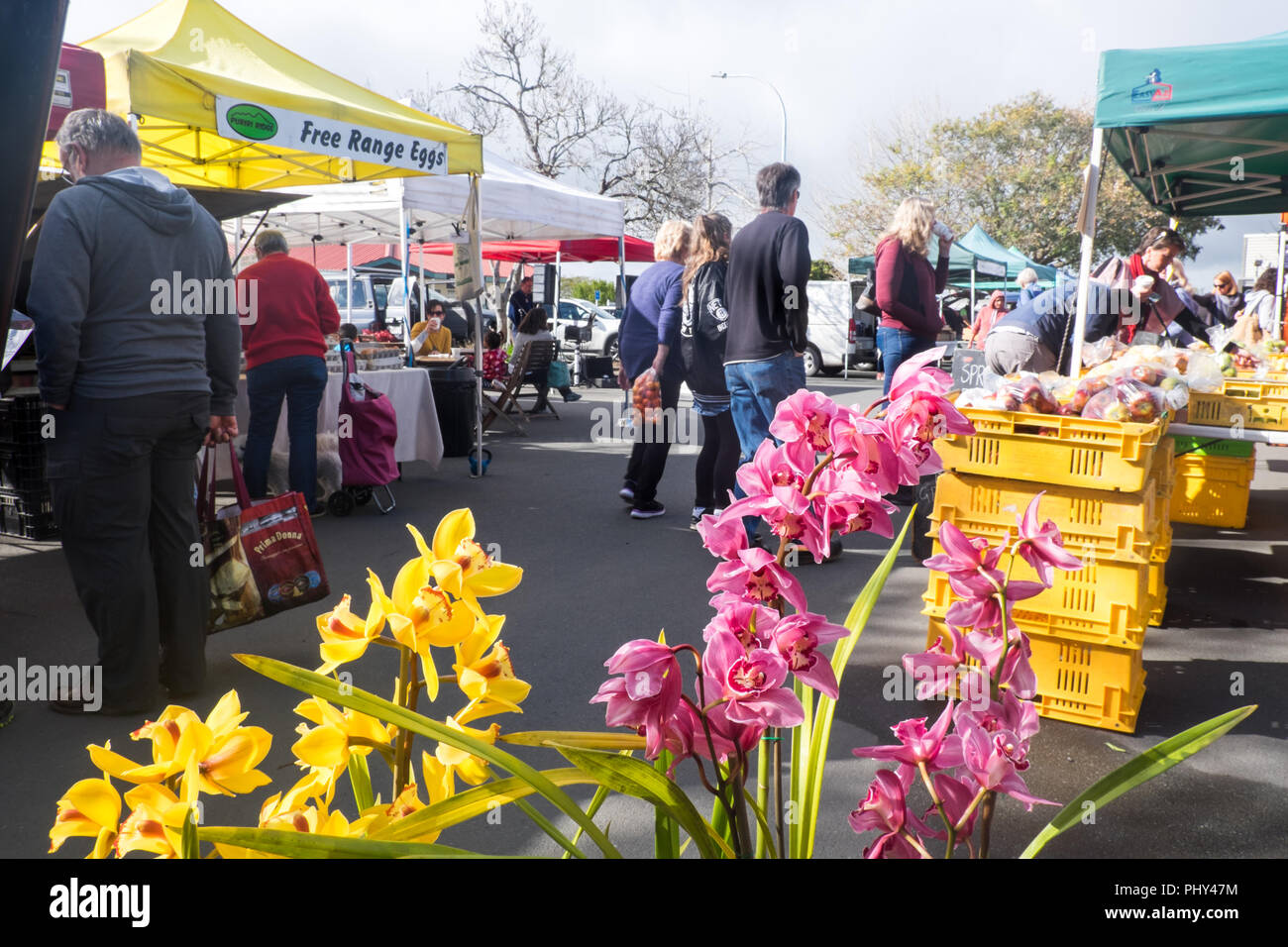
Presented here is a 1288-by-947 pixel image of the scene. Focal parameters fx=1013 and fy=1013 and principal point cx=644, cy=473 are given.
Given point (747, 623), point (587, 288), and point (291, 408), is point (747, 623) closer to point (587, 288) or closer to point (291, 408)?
point (291, 408)

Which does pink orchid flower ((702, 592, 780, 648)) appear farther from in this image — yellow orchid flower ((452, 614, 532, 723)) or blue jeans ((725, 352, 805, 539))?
blue jeans ((725, 352, 805, 539))

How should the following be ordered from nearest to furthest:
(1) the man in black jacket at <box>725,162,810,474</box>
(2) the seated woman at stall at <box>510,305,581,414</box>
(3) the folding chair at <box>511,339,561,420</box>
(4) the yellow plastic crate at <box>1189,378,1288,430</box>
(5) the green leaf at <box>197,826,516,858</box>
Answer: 1. (5) the green leaf at <box>197,826,516,858</box>
2. (4) the yellow plastic crate at <box>1189,378,1288,430</box>
3. (1) the man in black jacket at <box>725,162,810,474</box>
4. (3) the folding chair at <box>511,339,561,420</box>
5. (2) the seated woman at stall at <box>510,305,581,414</box>

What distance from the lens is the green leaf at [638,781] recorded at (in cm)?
90

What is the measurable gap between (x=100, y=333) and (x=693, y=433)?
10.2 meters

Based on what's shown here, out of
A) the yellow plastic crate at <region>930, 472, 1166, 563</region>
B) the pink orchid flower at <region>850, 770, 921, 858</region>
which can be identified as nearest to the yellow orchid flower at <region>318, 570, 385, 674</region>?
the pink orchid flower at <region>850, 770, 921, 858</region>

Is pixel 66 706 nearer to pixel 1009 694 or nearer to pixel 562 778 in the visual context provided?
pixel 562 778

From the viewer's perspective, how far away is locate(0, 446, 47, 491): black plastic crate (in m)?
6.41

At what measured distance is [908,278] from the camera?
6738 millimetres

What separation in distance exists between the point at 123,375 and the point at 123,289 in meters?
0.31

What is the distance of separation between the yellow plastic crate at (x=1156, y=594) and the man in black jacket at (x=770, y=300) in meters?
2.02

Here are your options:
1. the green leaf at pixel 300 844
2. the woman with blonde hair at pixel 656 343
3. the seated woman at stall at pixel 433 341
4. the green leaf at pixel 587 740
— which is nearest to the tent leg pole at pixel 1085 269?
the woman with blonde hair at pixel 656 343

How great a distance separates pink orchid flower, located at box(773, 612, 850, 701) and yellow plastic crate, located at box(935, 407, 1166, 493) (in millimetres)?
2634

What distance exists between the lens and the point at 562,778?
1.05 metres

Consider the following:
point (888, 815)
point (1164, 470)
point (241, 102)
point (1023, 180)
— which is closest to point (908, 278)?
point (1164, 470)
